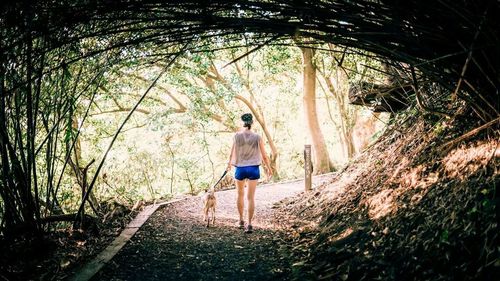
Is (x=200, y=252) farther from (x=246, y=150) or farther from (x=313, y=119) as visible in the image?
(x=313, y=119)

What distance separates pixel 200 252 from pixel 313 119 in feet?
29.6

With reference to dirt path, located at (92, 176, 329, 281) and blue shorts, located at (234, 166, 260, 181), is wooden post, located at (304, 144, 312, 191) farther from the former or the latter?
blue shorts, located at (234, 166, 260, 181)

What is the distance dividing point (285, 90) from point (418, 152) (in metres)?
12.0

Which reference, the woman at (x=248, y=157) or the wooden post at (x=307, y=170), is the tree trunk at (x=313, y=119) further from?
the woman at (x=248, y=157)

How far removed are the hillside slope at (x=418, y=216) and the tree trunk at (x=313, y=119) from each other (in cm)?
742

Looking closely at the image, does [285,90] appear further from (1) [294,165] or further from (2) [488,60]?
(2) [488,60]

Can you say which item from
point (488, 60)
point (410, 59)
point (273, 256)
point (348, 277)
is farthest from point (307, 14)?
point (273, 256)

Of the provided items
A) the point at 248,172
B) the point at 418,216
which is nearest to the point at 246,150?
the point at 248,172

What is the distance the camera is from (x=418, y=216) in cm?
297

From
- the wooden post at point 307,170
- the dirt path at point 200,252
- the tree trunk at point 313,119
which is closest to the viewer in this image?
the dirt path at point 200,252

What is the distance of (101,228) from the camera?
5059 mm

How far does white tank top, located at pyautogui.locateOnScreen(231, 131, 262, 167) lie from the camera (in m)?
5.11

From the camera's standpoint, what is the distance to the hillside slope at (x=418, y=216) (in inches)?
90.5

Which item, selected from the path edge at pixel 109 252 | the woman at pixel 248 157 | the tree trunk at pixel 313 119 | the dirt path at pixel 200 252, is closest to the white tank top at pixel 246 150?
the woman at pixel 248 157
